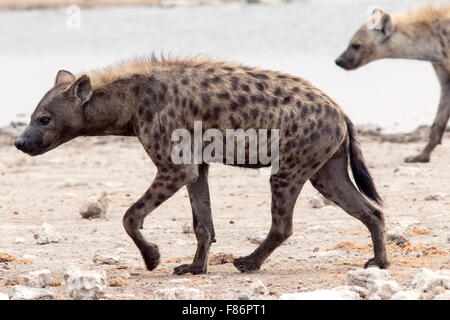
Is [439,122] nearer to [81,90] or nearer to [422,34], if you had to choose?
[422,34]

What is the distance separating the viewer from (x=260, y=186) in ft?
25.1

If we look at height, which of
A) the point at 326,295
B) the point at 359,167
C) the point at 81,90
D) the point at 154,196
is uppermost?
the point at 81,90

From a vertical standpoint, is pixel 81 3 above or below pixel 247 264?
below

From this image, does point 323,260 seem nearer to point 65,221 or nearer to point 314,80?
point 65,221

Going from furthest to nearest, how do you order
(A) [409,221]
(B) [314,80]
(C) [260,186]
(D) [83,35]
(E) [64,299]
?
1. (D) [83,35]
2. (B) [314,80]
3. (C) [260,186]
4. (A) [409,221]
5. (E) [64,299]

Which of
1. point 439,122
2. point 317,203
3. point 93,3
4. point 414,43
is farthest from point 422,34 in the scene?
point 93,3

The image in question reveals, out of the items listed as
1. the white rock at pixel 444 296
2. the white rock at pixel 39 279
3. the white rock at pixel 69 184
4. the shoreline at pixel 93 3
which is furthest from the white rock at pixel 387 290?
the shoreline at pixel 93 3

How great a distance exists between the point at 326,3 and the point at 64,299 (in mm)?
15804

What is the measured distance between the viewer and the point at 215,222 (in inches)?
258

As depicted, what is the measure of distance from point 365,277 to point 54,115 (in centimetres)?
177

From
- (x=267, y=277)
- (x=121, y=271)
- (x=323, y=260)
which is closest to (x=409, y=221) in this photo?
(x=323, y=260)

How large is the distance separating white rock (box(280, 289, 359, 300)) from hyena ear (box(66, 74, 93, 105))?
5.12 ft

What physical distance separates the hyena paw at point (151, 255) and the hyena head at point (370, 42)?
4.47 meters

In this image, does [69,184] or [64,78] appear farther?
[69,184]
